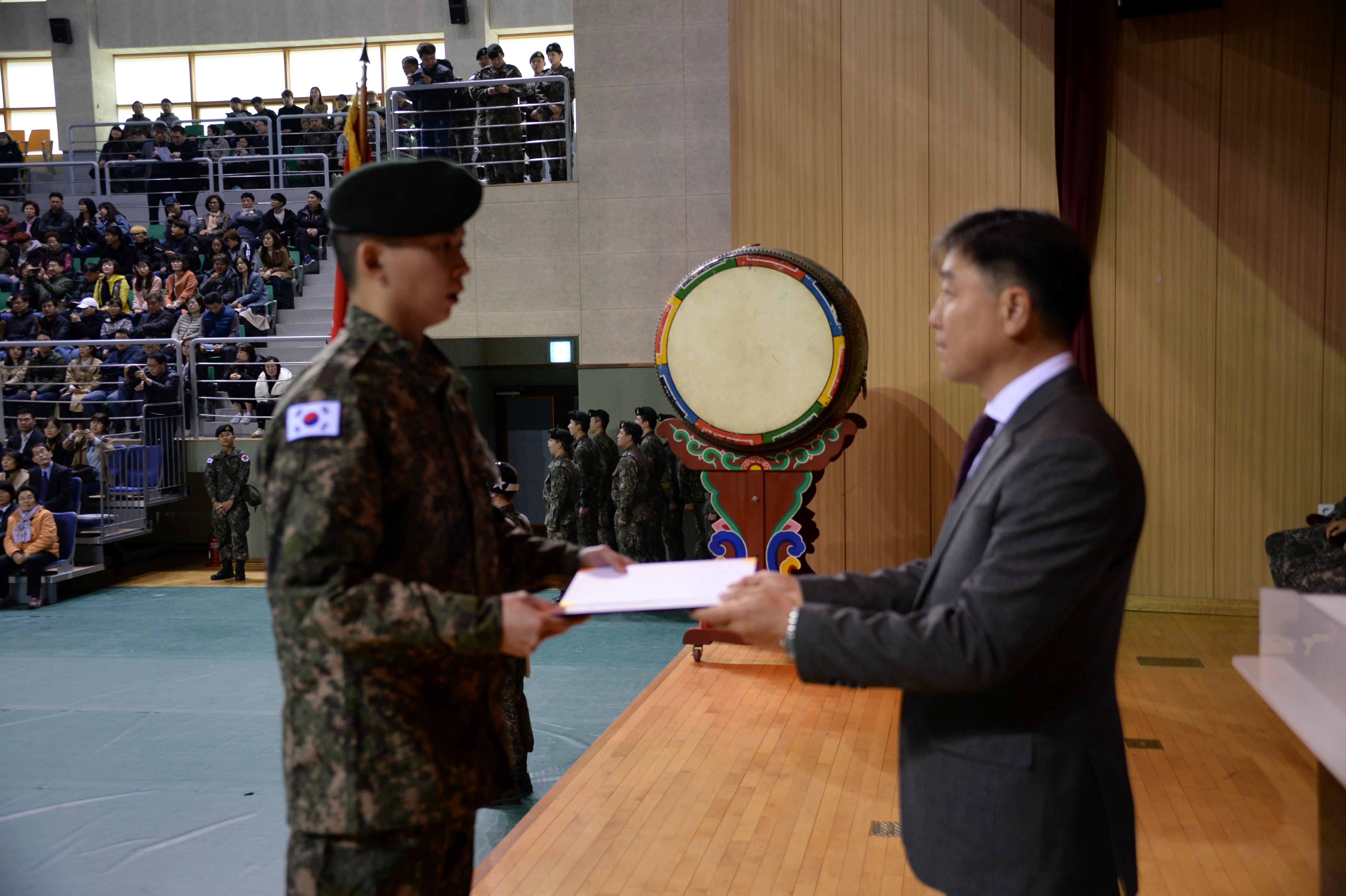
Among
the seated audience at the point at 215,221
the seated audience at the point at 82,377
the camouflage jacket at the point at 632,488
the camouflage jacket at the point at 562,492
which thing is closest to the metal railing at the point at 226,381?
the seated audience at the point at 82,377

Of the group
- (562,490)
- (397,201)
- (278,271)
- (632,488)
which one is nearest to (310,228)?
(278,271)

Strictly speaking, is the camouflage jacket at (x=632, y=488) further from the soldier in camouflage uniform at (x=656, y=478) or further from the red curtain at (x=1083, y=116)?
the red curtain at (x=1083, y=116)

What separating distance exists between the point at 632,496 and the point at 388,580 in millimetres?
5980

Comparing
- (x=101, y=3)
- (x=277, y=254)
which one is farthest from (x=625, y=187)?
(x=101, y=3)

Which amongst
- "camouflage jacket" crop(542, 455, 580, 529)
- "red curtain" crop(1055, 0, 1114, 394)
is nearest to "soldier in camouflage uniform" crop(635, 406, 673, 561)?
"camouflage jacket" crop(542, 455, 580, 529)

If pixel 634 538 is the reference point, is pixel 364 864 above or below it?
above

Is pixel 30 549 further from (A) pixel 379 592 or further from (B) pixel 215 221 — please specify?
(A) pixel 379 592

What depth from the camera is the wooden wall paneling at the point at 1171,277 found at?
19.1 feet

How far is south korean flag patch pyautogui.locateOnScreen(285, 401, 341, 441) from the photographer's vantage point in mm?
1224

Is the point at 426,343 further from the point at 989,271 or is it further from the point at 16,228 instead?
the point at 16,228

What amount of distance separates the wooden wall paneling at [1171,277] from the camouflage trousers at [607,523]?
3.77 metres

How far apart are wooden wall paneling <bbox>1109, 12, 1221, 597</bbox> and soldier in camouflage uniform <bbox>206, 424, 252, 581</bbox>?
669cm

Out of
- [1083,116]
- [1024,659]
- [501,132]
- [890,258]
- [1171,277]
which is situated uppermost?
[501,132]

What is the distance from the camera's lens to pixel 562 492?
289 inches
